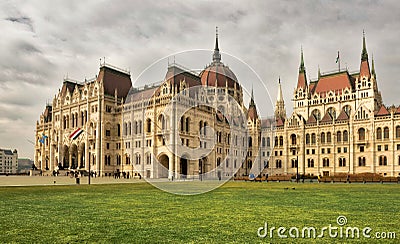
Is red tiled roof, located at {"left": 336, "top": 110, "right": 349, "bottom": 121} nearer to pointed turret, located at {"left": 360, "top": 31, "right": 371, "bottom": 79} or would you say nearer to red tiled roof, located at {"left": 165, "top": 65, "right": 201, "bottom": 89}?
pointed turret, located at {"left": 360, "top": 31, "right": 371, "bottom": 79}

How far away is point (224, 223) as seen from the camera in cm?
1266

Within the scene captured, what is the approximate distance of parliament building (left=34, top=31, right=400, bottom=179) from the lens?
7525cm

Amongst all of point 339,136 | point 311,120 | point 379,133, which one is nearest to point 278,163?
point 311,120

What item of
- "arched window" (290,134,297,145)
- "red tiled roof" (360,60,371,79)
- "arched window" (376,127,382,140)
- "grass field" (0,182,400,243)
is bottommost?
"grass field" (0,182,400,243)

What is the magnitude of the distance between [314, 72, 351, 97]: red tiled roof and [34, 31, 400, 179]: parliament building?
325 millimetres

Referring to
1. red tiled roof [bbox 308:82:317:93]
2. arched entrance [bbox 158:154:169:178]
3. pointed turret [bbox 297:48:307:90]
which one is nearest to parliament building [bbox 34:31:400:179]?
arched entrance [bbox 158:154:169:178]

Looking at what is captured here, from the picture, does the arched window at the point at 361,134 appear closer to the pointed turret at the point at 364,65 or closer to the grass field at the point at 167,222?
the pointed turret at the point at 364,65

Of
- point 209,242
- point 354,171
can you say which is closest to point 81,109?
point 354,171

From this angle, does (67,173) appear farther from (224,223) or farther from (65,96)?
(224,223)

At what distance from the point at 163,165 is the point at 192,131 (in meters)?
9.96

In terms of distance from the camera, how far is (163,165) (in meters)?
78.4

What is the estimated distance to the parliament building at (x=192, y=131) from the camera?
247ft

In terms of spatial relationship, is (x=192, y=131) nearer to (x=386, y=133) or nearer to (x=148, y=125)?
(x=148, y=125)

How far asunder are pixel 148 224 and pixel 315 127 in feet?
300
